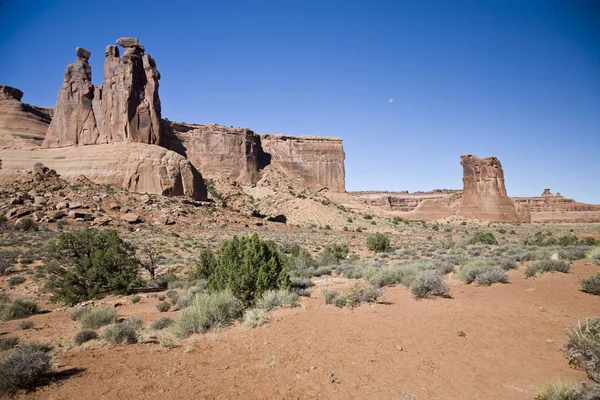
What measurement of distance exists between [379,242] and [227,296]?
18402 mm

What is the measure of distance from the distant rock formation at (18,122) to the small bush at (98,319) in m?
47.8

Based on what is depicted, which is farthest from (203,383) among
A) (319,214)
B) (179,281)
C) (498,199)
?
(498,199)

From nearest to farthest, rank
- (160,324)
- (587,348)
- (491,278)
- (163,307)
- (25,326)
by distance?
1. (587,348)
2. (160,324)
3. (25,326)
4. (491,278)
5. (163,307)

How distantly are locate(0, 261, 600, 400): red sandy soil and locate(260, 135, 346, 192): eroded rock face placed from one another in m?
70.9

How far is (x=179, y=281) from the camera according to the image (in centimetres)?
1570

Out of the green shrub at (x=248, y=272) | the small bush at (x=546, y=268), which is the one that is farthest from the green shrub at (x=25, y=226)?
the small bush at (x=546, y=268)

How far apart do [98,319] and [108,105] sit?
42.4 meters

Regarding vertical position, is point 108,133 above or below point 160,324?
above

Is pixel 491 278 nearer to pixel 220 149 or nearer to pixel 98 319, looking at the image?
pixel 98 319

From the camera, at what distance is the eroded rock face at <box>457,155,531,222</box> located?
61875mm

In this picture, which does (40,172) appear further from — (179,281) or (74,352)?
(74,352)

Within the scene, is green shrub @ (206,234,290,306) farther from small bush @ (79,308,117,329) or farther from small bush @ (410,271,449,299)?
small bush @ (410,271,449,299)

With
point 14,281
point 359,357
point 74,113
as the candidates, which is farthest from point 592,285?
point 74,113

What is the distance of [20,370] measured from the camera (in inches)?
193
